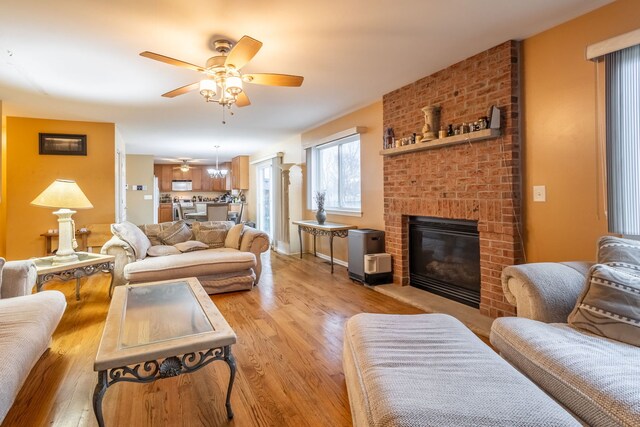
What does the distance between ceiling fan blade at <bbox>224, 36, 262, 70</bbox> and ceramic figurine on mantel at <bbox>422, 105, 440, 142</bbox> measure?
1.97 metres

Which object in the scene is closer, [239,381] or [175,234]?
[239,381]

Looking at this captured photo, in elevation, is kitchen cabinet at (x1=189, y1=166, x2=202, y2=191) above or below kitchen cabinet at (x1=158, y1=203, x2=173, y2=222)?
above

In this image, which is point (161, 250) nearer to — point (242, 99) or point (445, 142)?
point (242, 99)

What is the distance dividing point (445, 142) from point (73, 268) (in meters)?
3.68

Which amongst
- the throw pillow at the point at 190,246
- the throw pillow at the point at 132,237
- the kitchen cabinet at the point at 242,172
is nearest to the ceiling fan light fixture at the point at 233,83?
the throw pillow at the point at 132,237

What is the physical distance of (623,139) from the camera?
7.01ft

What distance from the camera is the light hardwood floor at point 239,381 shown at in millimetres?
1717

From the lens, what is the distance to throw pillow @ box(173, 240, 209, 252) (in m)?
4.27

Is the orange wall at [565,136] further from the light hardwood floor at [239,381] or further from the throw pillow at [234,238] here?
the throw pillow at [234,238]

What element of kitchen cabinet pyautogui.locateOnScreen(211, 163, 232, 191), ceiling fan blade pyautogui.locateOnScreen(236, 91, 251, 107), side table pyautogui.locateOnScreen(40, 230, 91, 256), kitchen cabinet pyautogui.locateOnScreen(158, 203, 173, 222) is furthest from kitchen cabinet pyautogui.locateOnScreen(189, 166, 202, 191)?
ceiling fan blade pyautogui.locateOnScreen(236, 91, 251, 107)

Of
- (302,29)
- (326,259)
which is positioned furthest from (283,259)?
(302,29)

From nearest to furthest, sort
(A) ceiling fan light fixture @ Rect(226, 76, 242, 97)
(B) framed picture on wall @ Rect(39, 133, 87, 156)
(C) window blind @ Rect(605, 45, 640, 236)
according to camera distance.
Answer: (C) window blind @ Rect(605, 45, 640, 236)
(A) ceiling fan light fixture @ Rect(226, 76, 242, 97)
(B) framed picture on wall @ Rect(39, 133, 87, 156)

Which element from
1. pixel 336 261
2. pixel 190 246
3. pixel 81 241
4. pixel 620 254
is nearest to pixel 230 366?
pixel 620 254

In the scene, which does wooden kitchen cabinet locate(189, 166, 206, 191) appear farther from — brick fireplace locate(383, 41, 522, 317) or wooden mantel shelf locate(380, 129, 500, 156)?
brick fireplace locate(383, 41, 522, 317)
